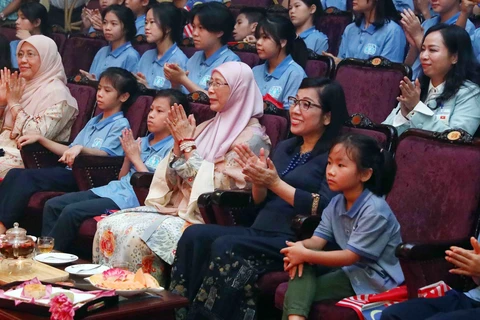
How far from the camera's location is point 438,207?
2445 millimetres

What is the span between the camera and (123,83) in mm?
3523

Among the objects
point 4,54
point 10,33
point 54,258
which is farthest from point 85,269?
point 10,33

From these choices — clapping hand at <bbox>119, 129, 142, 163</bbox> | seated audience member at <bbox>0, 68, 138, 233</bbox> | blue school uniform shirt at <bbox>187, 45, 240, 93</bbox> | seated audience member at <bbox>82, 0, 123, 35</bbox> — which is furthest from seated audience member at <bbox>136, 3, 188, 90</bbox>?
clapping hand at <bbox>119, 129, 142, 163</bbox>

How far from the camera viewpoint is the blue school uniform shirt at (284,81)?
344cm

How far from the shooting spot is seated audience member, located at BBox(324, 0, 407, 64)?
12.2 ft

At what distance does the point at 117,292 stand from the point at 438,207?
3.01 ft

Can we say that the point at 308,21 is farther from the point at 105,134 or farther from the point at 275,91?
the point at 105,134

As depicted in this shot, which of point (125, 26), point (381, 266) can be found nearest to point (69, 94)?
point (125, 26)

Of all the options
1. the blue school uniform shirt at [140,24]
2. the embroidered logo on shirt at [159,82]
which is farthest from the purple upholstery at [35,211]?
the blue school uniform shirt at [140,24]

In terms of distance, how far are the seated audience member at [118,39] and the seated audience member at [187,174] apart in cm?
136

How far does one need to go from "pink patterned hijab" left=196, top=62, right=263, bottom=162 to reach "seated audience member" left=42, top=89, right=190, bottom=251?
0.23 meters

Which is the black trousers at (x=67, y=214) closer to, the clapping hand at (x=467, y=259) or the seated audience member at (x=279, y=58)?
the seated audience member at (x=279, y=58)

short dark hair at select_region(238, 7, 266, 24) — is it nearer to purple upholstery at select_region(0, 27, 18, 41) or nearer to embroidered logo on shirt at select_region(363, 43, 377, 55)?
embroidered logo on shirt at select_region(363, 43, 377, 55)

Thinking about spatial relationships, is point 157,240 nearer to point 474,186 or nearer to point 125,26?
point 474,186
